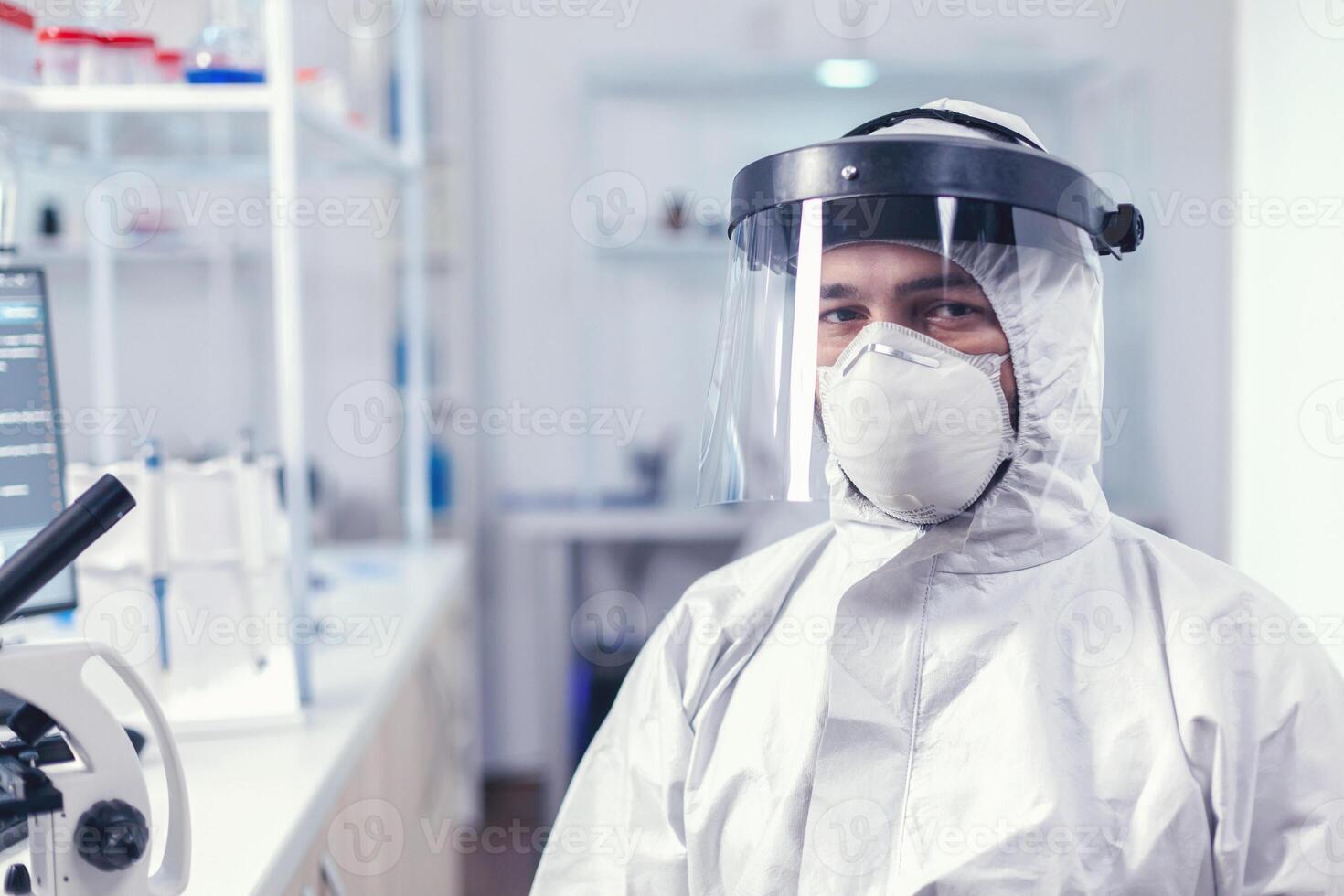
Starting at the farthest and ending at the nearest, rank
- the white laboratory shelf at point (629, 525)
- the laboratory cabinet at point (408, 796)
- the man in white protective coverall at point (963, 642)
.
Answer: the white laboratory shelf at point (629, 525), the laboratory cabinet at point (408, 796), the man in white protective coverall at point (963, 642)

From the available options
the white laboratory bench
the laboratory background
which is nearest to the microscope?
the white laboratory bench

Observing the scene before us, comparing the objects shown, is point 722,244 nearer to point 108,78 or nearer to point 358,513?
point 358,513

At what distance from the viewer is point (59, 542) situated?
0.87 meters

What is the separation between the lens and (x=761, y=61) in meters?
3.11

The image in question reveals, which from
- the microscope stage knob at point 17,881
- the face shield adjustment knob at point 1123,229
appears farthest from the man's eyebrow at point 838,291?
the microscope stage knob at point 17,881

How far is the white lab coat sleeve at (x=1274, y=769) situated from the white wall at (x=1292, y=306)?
1.03ft

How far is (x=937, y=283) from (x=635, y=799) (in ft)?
2.00

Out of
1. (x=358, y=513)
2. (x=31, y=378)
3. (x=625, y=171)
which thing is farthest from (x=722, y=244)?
(x=31, y=378)

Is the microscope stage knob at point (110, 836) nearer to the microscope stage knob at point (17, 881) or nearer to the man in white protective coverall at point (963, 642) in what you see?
the microscope stage knob at point (17, 881)

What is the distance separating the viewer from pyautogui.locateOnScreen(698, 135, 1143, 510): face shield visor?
0.99 meters

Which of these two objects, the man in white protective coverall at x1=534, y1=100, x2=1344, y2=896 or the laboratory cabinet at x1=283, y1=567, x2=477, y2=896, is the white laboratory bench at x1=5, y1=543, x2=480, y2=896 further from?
the man in white protective coverall at x1=534, y1=100, x2=1344, y2=896

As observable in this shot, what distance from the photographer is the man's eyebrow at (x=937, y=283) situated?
3.37ft

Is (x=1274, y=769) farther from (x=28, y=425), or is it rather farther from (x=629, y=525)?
(x=629, y=525)

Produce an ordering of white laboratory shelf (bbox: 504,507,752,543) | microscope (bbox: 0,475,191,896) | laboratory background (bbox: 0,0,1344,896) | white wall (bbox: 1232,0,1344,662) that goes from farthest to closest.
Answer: white laboratory shelf (bbox: 504,507,752,543) < laboratory background (bbox: 0,0,1344,896) < white wall (bbox: 1232,0,1344,662) < microscope (bbox: 0,475,191,896)
